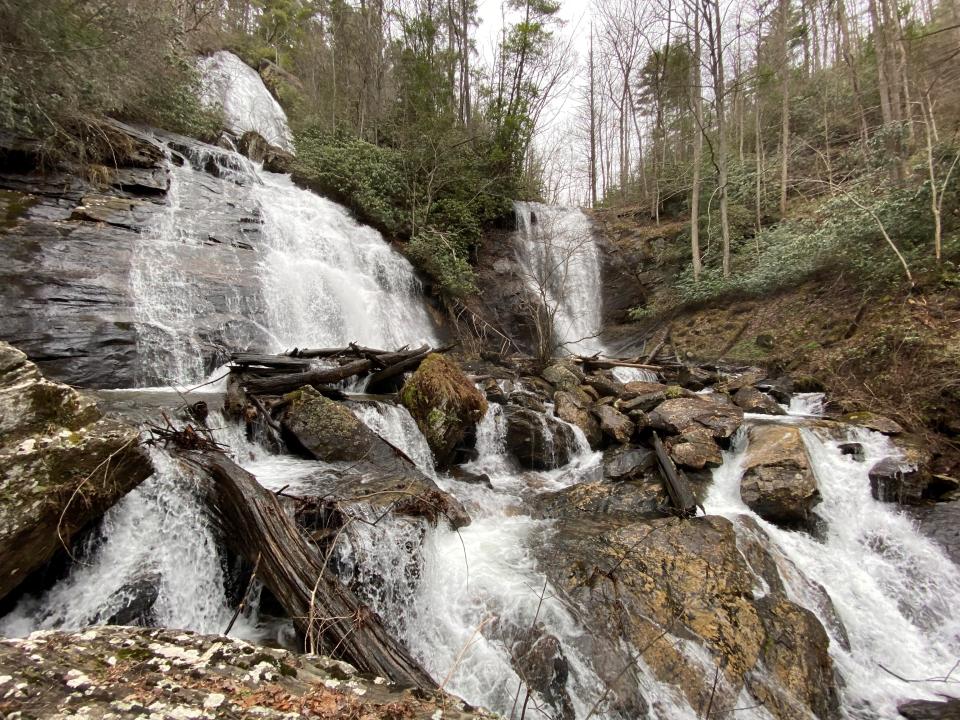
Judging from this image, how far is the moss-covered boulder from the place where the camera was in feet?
20.5

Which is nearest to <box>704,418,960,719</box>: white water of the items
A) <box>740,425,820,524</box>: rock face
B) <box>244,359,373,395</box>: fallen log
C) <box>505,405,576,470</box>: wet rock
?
Answer: <box>740,425,820,524</box>: rock face

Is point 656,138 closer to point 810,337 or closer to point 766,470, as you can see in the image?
point 810,337

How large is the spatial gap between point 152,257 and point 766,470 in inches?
437

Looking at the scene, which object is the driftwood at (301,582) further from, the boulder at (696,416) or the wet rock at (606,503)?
the boulder at (696,416)

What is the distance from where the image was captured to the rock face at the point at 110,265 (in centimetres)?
652

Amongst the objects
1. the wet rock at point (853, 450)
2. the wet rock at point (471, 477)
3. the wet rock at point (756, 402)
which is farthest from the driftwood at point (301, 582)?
the wet rock at point (756, 402)

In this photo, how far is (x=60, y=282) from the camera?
7.01 metres

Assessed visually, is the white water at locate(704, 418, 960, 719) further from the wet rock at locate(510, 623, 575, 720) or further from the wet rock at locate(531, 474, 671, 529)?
the wet rock at locate(510, 623, 575, 720)

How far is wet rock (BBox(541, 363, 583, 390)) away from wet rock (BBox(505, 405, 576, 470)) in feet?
6.12

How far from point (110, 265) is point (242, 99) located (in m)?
13.7

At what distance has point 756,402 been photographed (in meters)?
7.81

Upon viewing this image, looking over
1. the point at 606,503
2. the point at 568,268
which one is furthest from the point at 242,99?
the point at 606,503

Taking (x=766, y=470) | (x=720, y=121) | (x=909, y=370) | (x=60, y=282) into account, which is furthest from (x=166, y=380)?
(x=720, y=121)

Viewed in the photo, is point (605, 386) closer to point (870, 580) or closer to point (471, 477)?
point (471, 477)
